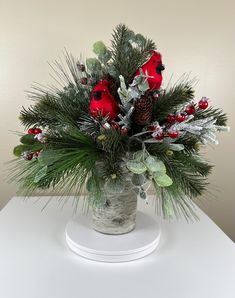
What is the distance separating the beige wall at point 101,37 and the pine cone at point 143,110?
499mm

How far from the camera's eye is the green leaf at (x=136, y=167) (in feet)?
1.82

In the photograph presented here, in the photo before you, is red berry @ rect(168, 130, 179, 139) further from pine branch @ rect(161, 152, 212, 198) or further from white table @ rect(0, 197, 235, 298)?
white table @ rect(0, 197, 235, 298)

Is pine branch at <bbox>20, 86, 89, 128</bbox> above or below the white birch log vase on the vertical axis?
above

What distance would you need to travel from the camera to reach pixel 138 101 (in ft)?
2.02

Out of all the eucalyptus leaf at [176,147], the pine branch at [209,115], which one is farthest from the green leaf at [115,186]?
the pine branch at [209,115]

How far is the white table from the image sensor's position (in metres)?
0.57

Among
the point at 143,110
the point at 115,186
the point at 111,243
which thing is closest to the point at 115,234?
the point at 111,243

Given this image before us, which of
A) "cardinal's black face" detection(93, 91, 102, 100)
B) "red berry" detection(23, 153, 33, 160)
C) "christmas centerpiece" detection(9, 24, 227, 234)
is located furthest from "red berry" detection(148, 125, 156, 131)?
"red berry" detection(23, 153, 33, 160)

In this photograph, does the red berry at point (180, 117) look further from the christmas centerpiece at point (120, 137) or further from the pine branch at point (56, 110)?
the pine branch at point (56, 110)

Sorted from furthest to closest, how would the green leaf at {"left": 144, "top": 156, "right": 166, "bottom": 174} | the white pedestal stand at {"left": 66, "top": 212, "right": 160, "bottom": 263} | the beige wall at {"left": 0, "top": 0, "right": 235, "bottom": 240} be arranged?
the beige wall at {"left": 0, "top": 0, "right": 235, "bottom": 240}, the white pedestal stand at {"left": 66, "top": 212, "right": 160, "bottom": 263}, the green leaf at {"left": 144, "top": 156, "right": 166, "bottom": 174}

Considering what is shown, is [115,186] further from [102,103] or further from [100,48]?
[100,48]

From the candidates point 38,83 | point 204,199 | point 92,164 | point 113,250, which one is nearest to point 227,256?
point 113,250

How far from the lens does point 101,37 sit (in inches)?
41.6

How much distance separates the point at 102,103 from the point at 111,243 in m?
0.27
